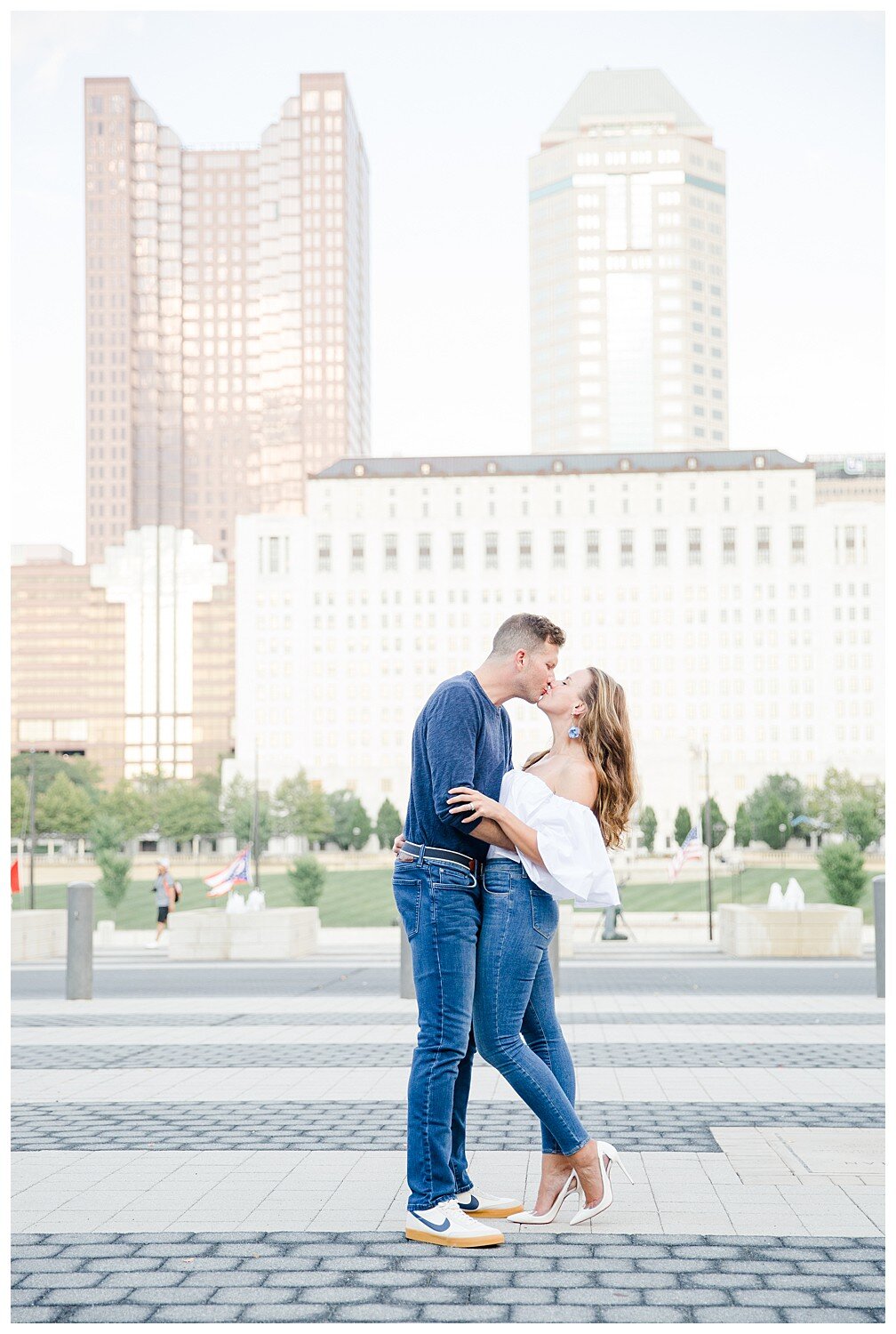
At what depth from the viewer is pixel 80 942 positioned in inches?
544

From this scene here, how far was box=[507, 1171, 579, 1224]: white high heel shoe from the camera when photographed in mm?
4859

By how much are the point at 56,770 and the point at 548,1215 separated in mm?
118479

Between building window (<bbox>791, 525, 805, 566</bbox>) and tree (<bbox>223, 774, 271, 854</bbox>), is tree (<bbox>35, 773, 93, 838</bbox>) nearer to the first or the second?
tree (<bbox>223, 774, 271, 854</bbox>)

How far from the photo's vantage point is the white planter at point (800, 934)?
22.9m

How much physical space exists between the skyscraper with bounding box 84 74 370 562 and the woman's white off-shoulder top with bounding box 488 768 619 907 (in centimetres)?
18626

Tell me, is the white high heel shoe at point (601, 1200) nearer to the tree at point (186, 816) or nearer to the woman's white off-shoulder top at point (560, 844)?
the woman's white off-shoulder top at point (560, 844)

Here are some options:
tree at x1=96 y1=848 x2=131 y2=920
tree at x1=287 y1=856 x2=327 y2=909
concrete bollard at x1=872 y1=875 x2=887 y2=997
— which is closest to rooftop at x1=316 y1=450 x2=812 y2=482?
tree at x1=96 y1=848 x2=131 y2=920

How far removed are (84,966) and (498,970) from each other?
1027 cm

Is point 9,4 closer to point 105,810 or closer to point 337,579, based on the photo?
point 105,810

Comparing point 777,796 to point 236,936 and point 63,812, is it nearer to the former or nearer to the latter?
point 63,812

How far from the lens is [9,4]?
4512 millimetres

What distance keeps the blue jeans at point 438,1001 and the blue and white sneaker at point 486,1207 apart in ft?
0.64


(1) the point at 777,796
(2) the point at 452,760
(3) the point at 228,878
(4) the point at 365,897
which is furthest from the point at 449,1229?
(1) the point at 777,796

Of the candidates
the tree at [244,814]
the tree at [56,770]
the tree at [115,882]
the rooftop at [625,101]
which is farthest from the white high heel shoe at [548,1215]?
the rooftop at [625,101]
